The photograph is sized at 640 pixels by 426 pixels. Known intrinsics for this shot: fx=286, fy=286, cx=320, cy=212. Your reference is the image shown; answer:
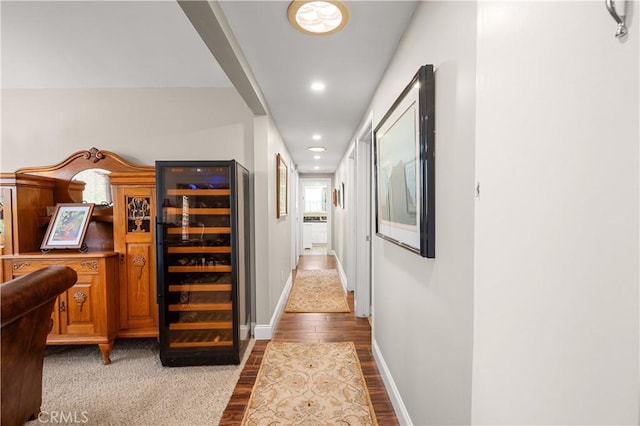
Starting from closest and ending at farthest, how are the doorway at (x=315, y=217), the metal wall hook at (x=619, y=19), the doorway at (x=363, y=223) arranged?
1. the metal wall hook at (x=619, y=19)
2. the doorway at (x=363, y=223)
3. the doorway at (x=315, y=217)

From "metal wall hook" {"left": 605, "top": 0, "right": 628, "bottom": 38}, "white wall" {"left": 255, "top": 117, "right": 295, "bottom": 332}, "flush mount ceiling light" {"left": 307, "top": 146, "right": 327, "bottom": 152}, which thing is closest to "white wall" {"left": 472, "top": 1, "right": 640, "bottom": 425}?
"metal wall hook" {"left": 605, "top": 0, "right": 628, "bottom": 38}

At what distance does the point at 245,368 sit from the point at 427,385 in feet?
5.39

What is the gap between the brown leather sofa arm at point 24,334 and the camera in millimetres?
1215

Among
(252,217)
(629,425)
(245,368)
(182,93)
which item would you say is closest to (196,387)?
(245,368)

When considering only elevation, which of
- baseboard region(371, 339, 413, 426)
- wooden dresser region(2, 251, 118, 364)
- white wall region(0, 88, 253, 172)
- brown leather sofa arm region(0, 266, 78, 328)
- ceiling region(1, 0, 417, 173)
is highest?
ceiling region(1, 0, 417, 173)

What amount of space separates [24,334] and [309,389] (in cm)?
172

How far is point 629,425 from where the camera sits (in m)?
0.44

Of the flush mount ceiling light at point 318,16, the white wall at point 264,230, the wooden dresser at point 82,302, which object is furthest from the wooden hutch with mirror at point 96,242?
the flush mount ceiling light at point 318,16

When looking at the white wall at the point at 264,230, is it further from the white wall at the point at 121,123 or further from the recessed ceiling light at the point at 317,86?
Answer: the recessed ceiling light at the point at 317,86

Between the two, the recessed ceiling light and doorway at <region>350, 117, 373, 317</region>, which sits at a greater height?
the recessed ceiling light

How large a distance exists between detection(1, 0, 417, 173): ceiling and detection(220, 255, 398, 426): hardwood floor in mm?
2301

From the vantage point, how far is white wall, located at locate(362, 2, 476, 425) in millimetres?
991

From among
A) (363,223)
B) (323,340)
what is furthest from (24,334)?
(363,223)

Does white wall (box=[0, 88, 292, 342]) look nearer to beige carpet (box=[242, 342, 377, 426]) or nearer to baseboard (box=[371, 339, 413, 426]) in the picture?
beige carpet (box=[242, 342, 377, 426])
